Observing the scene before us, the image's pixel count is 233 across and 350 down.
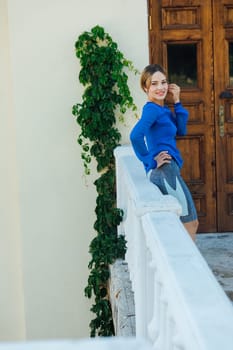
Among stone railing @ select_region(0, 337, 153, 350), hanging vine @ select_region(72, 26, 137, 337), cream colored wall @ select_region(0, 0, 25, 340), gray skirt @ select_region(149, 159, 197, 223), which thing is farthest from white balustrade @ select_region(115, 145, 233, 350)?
cream colored wall @ select_region(0, 0, 25, 340)

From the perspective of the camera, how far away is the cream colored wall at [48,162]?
615cm

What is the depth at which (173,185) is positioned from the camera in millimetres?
4406

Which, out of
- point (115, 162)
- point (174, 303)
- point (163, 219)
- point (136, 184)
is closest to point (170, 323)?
point (174, 303)

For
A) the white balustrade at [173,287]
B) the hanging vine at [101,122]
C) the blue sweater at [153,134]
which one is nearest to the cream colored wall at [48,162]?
the hanging vine at [101,122]

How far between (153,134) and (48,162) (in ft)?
6.83

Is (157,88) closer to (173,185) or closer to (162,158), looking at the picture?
(162,158)

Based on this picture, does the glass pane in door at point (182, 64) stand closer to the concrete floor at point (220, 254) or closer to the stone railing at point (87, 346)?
the concrete floor at point (220, 254)

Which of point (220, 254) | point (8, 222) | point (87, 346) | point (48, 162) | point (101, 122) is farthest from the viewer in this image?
point (8, 222)

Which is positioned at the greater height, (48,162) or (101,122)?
(101,122)

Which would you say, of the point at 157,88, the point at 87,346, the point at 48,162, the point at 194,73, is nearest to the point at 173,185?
the point at 157,88

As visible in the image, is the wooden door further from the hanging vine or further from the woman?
the woman

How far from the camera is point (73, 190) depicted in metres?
6.34

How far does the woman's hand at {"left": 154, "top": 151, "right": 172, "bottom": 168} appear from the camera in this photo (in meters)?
4.39

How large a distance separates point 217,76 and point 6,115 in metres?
2.00
